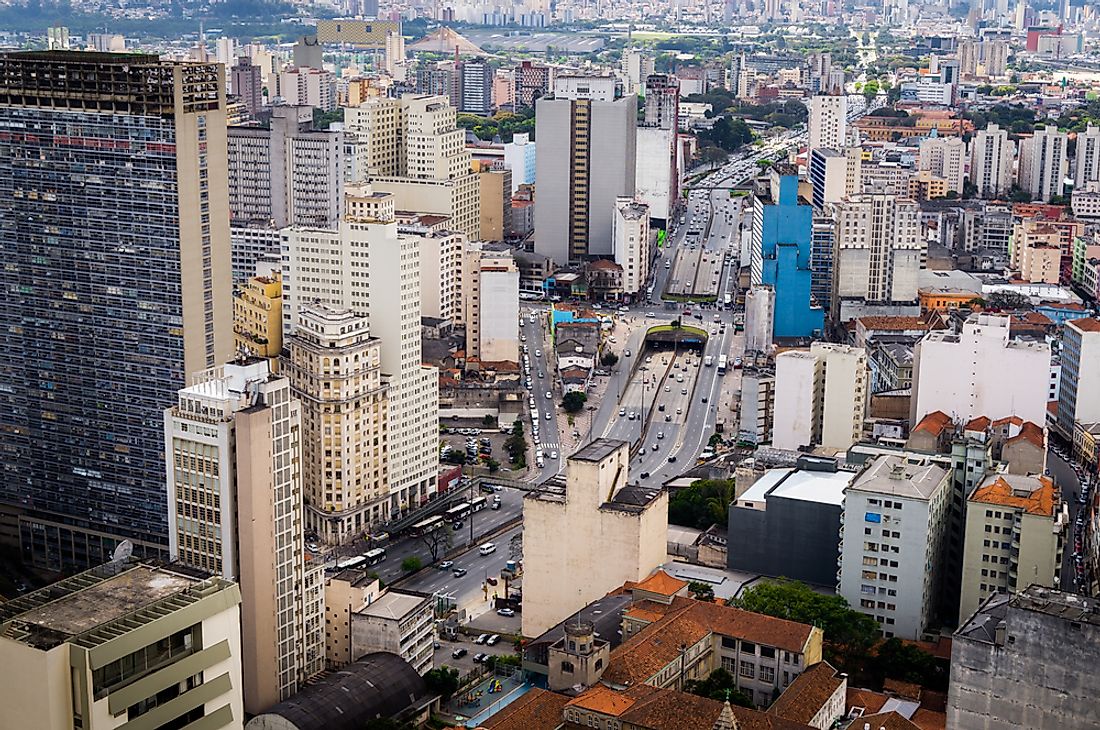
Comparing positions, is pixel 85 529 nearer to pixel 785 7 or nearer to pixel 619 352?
pixel 619 352

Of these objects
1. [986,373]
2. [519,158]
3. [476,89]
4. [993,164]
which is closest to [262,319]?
[986,373]

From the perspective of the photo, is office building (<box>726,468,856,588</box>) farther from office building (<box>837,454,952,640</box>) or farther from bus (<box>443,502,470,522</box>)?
bus (<box>443,502,470,522</box>)

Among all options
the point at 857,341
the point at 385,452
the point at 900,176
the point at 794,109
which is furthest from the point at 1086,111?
the point at 385,452

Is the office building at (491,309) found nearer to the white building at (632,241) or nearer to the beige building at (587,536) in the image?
the white building at (632,241)

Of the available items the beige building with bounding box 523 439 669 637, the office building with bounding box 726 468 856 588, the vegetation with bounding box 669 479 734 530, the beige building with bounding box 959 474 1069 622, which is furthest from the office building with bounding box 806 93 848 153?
the beige building with bounding box 523 439 669 637

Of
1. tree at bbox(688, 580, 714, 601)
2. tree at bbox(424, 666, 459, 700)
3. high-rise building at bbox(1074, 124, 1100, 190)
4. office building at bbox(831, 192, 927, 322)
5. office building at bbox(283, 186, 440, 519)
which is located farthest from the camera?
high-rise building at bbox(1074, 124, 1100, 190)

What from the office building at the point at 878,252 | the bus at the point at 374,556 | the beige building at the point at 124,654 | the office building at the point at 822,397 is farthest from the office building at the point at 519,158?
the beige building at the point at 124,654
